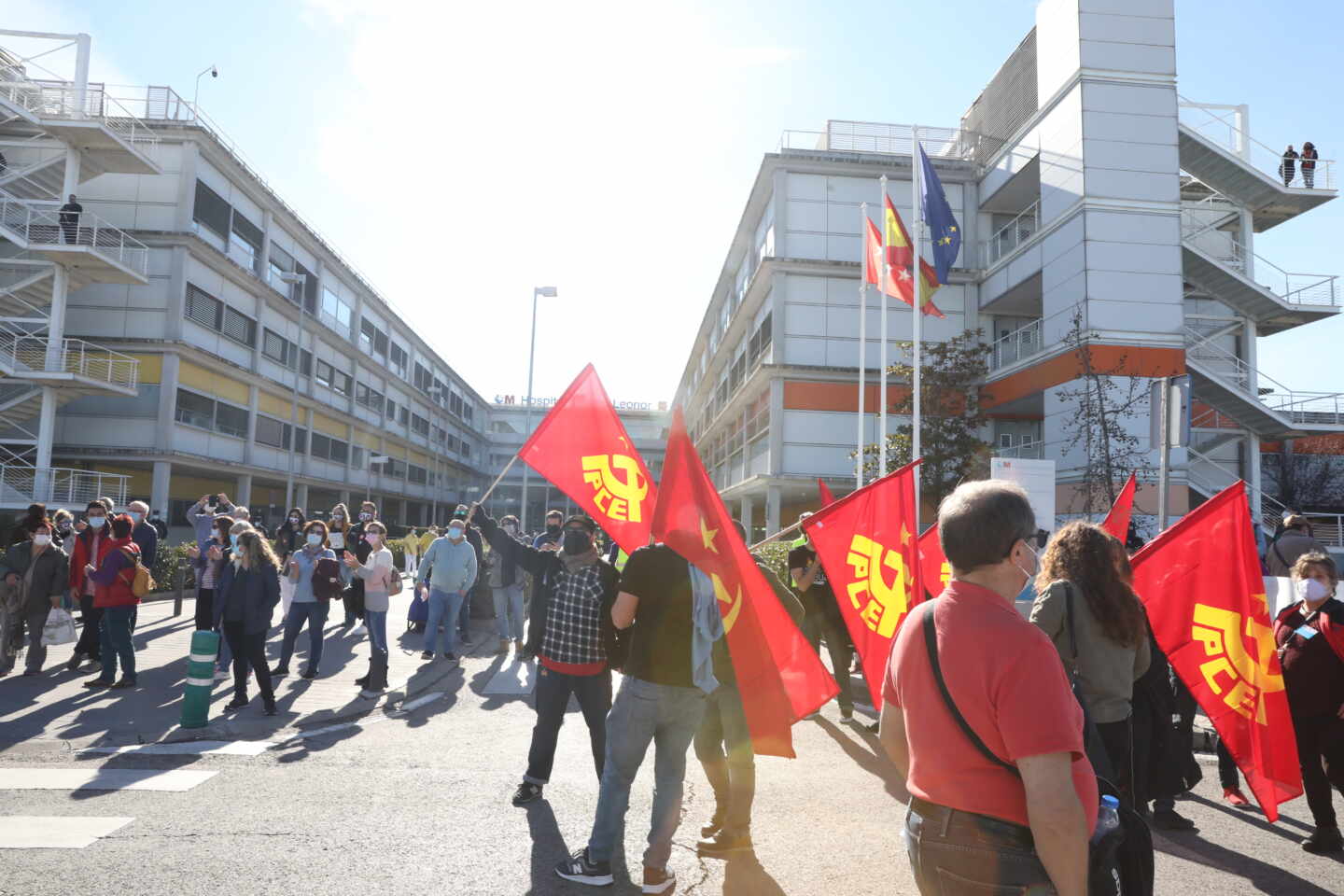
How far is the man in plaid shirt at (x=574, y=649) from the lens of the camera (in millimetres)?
4961

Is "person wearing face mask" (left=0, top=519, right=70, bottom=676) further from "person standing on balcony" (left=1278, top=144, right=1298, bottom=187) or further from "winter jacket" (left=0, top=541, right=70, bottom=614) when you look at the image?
"person standing on balcony" (left=1278, top=144, right=1298, bottom=187)

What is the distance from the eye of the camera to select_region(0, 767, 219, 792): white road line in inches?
212

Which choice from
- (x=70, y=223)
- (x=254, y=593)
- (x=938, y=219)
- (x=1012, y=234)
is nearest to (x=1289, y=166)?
(x=1012, y=234)

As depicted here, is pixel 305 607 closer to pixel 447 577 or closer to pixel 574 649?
pixel 447 577

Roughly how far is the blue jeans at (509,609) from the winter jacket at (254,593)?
4238mm

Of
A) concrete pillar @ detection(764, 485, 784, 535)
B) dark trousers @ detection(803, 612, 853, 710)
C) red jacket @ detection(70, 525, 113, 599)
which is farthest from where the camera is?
concrete pillar @ detection(764, 485, 784, 535)

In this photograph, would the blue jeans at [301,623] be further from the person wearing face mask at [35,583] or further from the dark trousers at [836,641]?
the dark trousers at [836,641]

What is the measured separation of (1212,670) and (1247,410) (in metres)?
20.9

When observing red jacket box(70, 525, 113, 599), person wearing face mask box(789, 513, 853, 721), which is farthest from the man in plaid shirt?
red jacket box(70, 525, 113, 599)

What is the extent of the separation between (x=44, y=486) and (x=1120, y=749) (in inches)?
1086

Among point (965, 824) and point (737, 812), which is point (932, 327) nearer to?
point (737, 812)

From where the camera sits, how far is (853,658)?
39.8ft

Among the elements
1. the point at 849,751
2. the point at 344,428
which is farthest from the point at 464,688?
the point at 344,428

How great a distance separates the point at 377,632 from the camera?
8.89 metres
